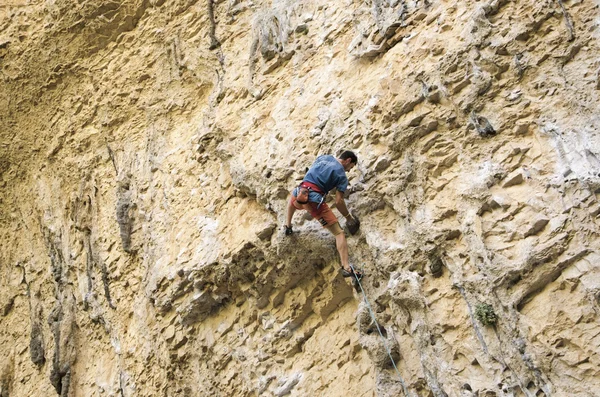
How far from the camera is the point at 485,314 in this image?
5086 mm

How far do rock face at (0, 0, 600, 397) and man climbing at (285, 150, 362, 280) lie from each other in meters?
0.20

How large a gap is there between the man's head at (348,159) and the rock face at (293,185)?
0.27m

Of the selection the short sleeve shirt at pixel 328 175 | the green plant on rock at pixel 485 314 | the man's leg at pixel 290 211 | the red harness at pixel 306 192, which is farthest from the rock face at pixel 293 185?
the red harness at pixel 306 192

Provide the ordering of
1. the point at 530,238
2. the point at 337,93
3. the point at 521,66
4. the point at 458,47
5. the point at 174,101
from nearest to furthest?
the point at 530,238, the point at 521,66, the point at 458,47, the point at 337,93, the point at 174,101

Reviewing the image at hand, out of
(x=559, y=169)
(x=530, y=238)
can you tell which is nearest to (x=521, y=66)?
(x=559, y=169)

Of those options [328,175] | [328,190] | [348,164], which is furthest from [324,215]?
[348,164]

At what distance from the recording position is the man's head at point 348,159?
20.3ft

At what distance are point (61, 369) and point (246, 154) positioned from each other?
→ 4.84m

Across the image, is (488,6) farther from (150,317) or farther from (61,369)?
(61,369)

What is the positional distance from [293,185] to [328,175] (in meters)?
0.90

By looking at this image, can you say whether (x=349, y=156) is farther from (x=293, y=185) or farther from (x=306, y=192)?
(x=293, y=185)

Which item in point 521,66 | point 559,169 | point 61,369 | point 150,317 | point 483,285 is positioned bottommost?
point 61,369

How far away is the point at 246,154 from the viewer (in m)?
7.71

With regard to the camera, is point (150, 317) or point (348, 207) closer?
point (348, 207)
